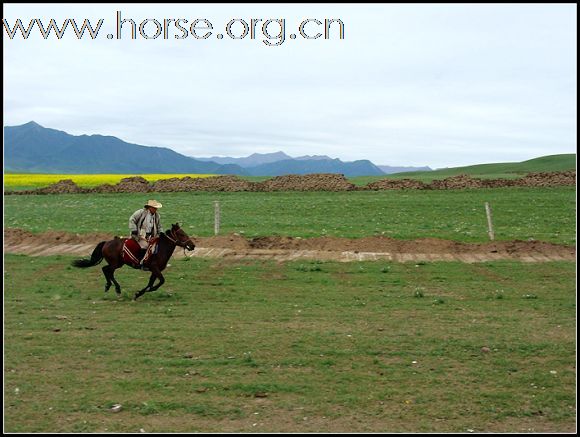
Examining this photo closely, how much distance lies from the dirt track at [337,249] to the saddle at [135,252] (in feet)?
26.3

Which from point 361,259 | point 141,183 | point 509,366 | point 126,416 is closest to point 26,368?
point 126,416

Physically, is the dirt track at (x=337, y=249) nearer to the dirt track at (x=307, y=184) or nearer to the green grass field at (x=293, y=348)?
the green grass field at (x=293, y=348)

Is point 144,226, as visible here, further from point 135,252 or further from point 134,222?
point 135,252

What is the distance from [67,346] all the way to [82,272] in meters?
10.1

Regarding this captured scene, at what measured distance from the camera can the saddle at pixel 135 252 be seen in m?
16.3

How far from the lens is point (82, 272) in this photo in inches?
824

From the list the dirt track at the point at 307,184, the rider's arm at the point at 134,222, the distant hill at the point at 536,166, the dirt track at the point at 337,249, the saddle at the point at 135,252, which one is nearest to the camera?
the saddle at the point at 135,252

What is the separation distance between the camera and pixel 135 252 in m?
16.5

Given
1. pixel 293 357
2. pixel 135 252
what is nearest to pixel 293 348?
pixel 293 357

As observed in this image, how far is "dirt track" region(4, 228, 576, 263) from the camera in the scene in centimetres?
2409

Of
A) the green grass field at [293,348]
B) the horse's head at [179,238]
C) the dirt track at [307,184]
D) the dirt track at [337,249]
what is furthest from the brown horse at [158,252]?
the dirt track at [307,184]

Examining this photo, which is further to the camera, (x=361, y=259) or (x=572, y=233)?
(x=572, y=233)

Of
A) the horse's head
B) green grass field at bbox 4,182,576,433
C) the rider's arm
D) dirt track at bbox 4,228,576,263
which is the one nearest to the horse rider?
the rider's arm

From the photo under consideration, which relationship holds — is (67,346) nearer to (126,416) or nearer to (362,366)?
(126,416)
